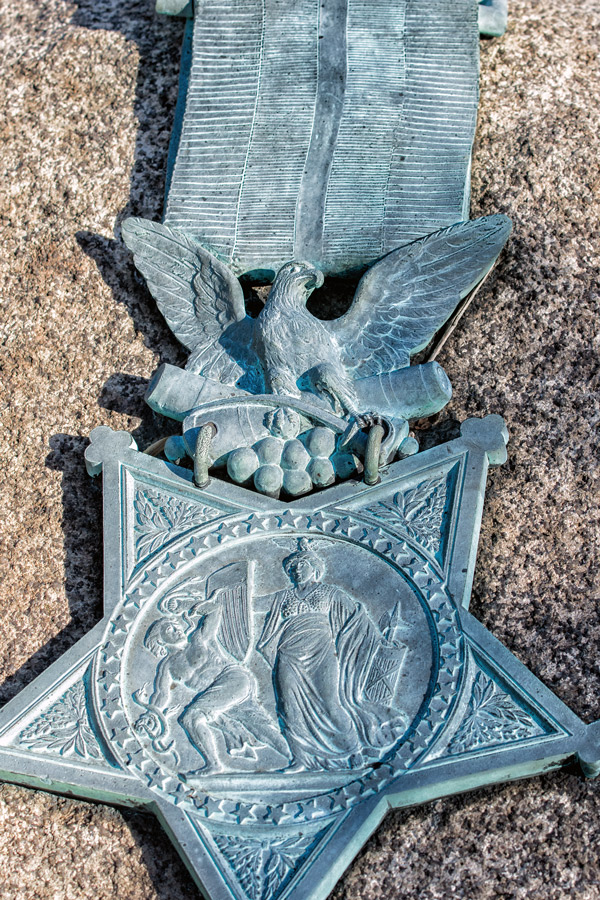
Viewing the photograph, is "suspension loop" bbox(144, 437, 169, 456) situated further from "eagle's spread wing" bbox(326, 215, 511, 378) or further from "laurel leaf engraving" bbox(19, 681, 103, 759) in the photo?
A: "laurel leaf engraving" bbox(19, 681, 103, 759)

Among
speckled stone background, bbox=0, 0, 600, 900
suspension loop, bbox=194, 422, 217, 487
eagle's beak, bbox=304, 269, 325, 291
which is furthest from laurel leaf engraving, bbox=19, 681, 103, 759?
eagle's beak, bbox=304, 269, 325, 291

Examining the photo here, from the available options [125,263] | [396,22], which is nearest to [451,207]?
[396,22]

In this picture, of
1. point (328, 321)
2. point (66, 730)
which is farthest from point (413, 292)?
point (66, 730)

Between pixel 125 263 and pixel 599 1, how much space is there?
2.21 metres

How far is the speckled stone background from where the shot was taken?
263 centimetres

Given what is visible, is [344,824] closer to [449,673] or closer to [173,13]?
[449,673]

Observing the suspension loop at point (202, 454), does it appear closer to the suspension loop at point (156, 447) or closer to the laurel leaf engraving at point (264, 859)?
the suspension loop at point (156, 447)

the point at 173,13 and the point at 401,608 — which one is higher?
the point at 173,13

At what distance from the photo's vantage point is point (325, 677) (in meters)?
2.75

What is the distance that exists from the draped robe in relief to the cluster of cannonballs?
1.12 feet

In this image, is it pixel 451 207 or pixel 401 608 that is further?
pixel 451 207

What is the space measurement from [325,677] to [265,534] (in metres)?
0.49

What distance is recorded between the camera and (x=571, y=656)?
2826mm

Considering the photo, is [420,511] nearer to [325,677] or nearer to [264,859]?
[325,677]
